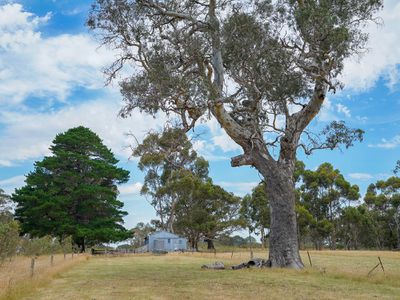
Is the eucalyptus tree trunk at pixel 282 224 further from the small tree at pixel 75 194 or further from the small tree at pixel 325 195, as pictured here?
the small tree at pixel 325 195

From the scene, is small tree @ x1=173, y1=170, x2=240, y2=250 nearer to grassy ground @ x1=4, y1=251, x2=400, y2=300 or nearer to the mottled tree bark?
the mottled tree bark

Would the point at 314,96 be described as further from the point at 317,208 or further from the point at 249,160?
the point at 317,208

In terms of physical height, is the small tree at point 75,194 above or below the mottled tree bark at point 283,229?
above

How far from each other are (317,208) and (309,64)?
4598cm

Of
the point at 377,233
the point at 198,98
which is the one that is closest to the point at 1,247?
the point at 198,98

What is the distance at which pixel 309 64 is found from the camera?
19672 mm

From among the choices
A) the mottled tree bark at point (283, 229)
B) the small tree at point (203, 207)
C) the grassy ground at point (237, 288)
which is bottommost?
the grassy ground at point (237, 288)

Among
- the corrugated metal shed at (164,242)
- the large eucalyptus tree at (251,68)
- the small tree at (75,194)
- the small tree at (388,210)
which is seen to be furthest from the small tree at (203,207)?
the large eucalyptus tree at (251,68)

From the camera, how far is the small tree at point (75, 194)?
45531 millimetres

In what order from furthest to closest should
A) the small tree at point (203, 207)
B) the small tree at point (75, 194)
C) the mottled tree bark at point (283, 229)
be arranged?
the small tree at point (203, 207) → the small tree at point (75, 194) → the mottled tree bark at point (283, 229)

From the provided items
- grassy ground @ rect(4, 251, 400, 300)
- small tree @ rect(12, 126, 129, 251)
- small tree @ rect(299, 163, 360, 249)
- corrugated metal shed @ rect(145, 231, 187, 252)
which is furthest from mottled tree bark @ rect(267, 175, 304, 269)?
small tree @ rect(299, 163, 360, 249)

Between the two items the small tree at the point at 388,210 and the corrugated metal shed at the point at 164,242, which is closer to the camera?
the corrugated metal shed at the point at 164,242

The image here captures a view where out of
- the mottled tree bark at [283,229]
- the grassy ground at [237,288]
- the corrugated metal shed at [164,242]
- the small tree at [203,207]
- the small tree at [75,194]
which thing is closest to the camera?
the grassy ground at [237,288]

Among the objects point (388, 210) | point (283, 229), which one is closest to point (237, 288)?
point (283, 229)
